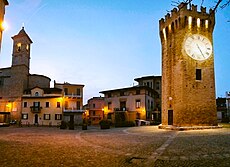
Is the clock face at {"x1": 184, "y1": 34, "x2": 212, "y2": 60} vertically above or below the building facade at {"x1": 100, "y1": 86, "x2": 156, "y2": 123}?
above

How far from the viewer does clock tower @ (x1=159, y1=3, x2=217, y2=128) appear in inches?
960

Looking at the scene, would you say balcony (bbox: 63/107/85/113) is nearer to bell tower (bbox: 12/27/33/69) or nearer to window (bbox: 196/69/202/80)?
bell tower (bbox: 12/27/33/69)

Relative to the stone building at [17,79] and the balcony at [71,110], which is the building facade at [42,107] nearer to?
the balcony at [71,110]

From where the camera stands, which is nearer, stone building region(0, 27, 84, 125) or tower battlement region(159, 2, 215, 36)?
tower battlement region(159, 2, 215, 36)

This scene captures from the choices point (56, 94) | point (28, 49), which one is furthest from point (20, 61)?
point (56, 94)

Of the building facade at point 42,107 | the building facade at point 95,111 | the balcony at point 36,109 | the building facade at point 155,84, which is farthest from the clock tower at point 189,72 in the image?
the building facade at point 95,111

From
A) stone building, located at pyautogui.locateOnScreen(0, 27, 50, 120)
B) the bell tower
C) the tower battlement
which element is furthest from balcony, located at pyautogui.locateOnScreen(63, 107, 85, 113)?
the tower battlement

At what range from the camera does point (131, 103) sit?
1815 inches

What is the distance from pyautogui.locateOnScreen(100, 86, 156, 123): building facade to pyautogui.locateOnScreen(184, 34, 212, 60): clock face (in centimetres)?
1994

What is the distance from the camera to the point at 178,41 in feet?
84.5

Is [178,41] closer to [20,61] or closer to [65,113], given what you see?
[65,113]

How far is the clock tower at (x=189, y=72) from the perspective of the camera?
24375mm

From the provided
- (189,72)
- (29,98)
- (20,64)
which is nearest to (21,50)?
(20,64)

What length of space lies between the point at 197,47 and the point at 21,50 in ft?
134
